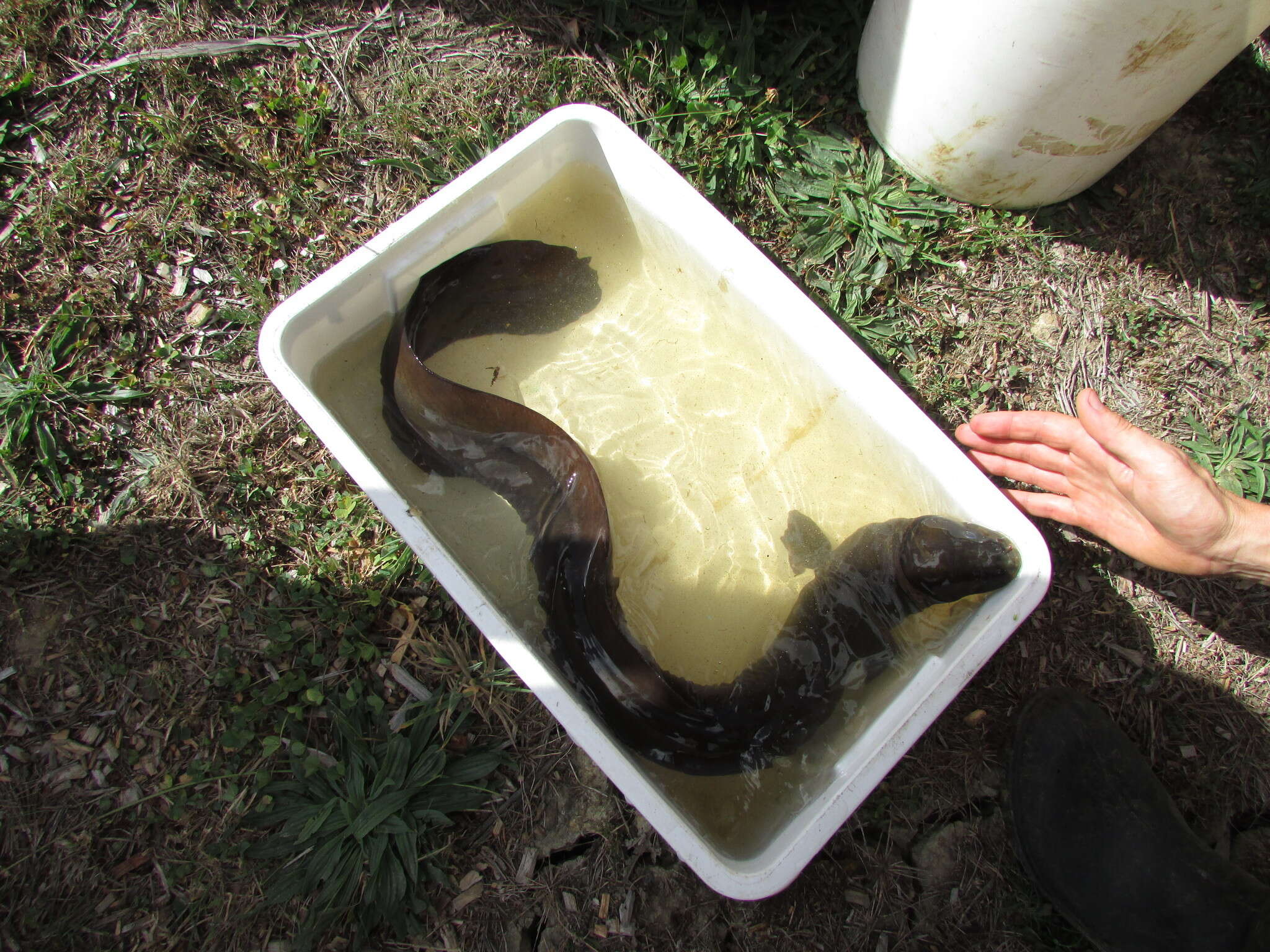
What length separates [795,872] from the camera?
2.01m

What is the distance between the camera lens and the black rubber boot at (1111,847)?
2746 millimetres

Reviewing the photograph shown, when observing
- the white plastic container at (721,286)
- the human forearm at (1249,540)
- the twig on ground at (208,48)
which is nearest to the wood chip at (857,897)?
the white plastic container at (721,286)

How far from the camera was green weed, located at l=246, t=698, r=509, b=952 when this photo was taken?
8.23 ft

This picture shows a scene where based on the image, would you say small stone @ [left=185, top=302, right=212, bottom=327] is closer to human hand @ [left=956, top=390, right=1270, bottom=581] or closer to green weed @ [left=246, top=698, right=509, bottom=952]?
green weed @ [left=246, top=698, right=509, bottom=952]

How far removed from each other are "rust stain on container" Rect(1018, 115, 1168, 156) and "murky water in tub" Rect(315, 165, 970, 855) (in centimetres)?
118

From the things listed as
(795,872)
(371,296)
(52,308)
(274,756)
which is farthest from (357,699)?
(52,308)

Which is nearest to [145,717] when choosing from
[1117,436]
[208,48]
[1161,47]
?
[208,48]

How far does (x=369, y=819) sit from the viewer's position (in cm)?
253

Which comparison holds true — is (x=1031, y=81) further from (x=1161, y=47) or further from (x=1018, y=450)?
(x=1018, y=450)

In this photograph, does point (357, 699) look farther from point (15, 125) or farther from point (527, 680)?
point (15, 125)

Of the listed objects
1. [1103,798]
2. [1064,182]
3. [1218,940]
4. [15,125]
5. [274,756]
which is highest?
[15,125]

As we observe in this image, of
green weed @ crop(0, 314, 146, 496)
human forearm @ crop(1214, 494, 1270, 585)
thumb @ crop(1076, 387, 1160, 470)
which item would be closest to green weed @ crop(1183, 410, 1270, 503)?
human forearm @ crop(1214, 494, 1270, 585)

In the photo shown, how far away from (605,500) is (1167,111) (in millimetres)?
2385

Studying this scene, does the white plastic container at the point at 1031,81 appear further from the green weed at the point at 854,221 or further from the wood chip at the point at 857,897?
the wood chip at the point at 857,897
